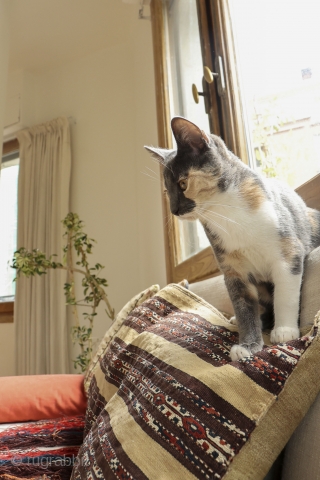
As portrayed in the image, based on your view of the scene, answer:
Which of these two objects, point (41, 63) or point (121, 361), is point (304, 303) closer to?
point (121, 361)

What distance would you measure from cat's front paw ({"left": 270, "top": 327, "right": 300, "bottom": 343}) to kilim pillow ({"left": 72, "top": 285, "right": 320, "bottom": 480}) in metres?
0.08

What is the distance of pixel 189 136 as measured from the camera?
944 mm

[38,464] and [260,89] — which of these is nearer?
[38,464]

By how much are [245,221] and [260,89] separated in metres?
0.81

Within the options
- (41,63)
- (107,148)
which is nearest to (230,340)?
(107,148)

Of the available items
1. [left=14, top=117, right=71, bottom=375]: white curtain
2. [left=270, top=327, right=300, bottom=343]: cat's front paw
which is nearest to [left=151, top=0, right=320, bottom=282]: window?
[left=270, top=327, right=300, bottom=343]: cat's front paw

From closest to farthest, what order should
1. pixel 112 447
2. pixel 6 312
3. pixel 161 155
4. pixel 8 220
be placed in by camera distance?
pixel 112 447 < pixel 161 155 < pixel 6 312 < pixel 8 220

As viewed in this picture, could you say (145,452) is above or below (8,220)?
below

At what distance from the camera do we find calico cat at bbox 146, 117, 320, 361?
81 centimetres

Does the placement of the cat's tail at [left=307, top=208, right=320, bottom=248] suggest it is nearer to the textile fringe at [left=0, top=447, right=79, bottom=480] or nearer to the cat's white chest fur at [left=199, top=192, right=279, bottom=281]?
the cat's white chest fur at [left=199, top=192, right=279, bottom=281]

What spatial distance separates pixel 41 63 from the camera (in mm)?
3852

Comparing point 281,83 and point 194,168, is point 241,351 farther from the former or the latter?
point 281,83

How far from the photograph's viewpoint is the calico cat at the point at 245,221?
2.67ft

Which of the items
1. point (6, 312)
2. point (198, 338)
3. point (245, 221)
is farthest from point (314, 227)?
point (6, 312)
